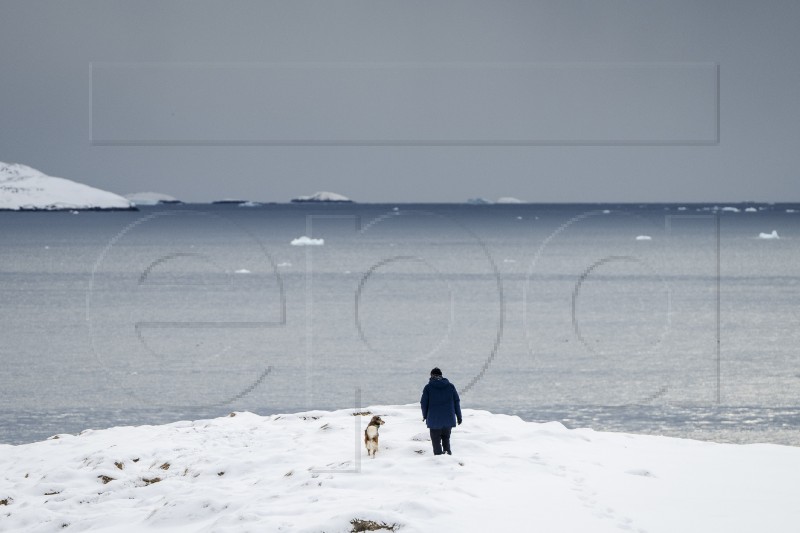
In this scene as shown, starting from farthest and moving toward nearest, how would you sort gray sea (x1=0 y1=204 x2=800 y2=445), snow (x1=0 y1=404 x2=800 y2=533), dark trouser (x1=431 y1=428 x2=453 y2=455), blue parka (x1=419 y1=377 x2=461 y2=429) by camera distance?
gray sea (x1=0 y1=204 x2=800 y2=445) < dark trouser (x1=431 y1=428 x2=453 y2=455) < blue parka (x1=419 y1=377 x2=461 y2=429) < snow (x1=0 y1=404 x2=800 y2=533)

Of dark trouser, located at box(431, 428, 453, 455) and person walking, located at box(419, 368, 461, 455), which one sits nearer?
person walking, located at box(419, 368, 461, 455)

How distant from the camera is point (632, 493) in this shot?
1473 centimetres

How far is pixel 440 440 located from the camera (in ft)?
52.6

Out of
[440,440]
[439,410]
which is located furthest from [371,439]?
[439,410]

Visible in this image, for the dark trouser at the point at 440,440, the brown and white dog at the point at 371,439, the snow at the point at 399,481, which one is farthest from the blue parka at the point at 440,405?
the brown and white dog at the point at 371,439

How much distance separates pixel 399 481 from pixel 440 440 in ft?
5.47

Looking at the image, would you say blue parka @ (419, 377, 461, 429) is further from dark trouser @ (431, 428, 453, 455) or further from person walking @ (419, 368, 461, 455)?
dark trouser @ (431, 428, 453, 455)

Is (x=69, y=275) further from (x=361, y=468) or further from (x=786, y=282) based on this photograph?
(x=361, y=468)

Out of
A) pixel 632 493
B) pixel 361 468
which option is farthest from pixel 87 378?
pixel 632 493

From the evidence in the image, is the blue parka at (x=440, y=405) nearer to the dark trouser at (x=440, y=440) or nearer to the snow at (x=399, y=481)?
the dark trouser at (x=440, y=440)

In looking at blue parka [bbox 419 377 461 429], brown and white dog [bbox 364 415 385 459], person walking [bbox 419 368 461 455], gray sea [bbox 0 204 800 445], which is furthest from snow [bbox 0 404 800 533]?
gray sea [bbox 0 204 800 445]

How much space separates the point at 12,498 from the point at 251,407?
14.2 meters

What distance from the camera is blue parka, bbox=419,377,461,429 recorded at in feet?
51.4

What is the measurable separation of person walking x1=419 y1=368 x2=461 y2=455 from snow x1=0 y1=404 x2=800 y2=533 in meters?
0.40
